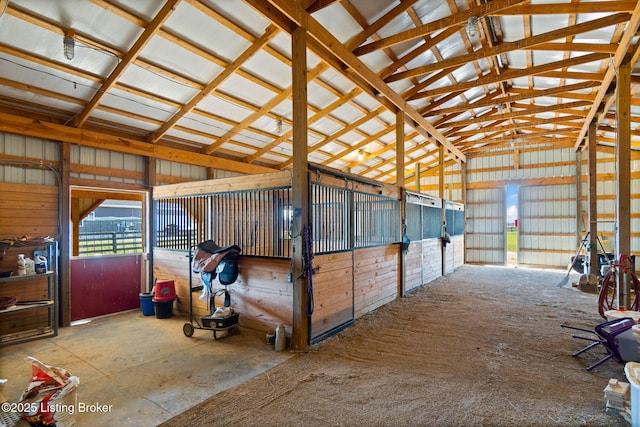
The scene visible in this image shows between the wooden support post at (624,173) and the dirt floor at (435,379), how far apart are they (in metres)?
0.61

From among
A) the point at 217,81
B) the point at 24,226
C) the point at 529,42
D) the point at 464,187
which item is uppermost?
the point at 529,42

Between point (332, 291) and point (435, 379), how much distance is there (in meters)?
1.48

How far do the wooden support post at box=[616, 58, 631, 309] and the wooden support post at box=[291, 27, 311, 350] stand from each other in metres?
4.20

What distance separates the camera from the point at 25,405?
1.89 meters

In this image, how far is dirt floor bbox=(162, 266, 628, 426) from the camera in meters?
2.12

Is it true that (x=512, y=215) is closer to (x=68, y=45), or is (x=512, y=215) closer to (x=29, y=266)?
(x=68, y=45)

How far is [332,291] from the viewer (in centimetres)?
378

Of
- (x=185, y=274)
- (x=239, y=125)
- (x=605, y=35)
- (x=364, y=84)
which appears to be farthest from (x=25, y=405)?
(x=605, y=35)

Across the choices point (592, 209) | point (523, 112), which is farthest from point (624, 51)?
point (592, 209)

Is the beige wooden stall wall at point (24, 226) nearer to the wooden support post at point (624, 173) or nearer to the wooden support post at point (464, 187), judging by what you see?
the wooden support post at point (624, 173)

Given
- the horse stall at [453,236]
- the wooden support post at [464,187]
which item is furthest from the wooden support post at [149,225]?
the wooden support post at [464,187]

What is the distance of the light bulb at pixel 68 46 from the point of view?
309 cm

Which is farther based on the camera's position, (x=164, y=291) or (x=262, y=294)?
(x=164, y=291)

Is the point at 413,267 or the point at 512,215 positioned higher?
the point at 512,215
